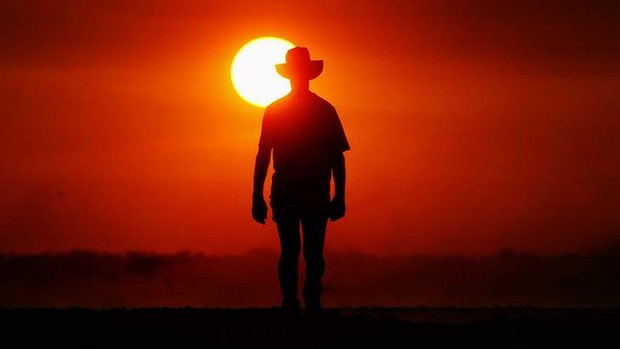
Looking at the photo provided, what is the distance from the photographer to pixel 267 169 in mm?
16500

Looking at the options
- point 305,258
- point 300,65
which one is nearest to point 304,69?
point 300,65

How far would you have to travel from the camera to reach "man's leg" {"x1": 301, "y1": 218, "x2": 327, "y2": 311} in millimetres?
16047

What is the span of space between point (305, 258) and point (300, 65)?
2.51 meters

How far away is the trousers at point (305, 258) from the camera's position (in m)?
16.0

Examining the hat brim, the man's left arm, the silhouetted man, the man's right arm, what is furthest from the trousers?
the hat brim

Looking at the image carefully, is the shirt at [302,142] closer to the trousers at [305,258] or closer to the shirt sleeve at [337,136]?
the shirt sleeve at [337,136]

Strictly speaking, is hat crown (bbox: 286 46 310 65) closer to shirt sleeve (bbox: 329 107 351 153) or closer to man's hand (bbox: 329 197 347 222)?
shirt sleeve (bbox: 329 107 351 153)

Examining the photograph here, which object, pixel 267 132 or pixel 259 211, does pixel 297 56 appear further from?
pixel 259 211

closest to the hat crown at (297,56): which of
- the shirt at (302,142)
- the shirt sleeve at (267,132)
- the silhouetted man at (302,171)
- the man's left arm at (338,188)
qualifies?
the silhouetted man at (302,171)

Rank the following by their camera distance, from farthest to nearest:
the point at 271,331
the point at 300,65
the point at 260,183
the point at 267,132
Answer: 1. the point at 260,183
2. the point at 267,132
3. the point at 300,65
4. the point at 271,331

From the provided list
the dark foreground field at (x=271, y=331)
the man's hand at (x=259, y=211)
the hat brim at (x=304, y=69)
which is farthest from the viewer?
the man's hand at (x=259, y=211)

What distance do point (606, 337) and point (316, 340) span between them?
329 cm

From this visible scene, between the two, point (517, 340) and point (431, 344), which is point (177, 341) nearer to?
point (431, 344)

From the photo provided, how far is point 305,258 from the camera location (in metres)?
16.1
